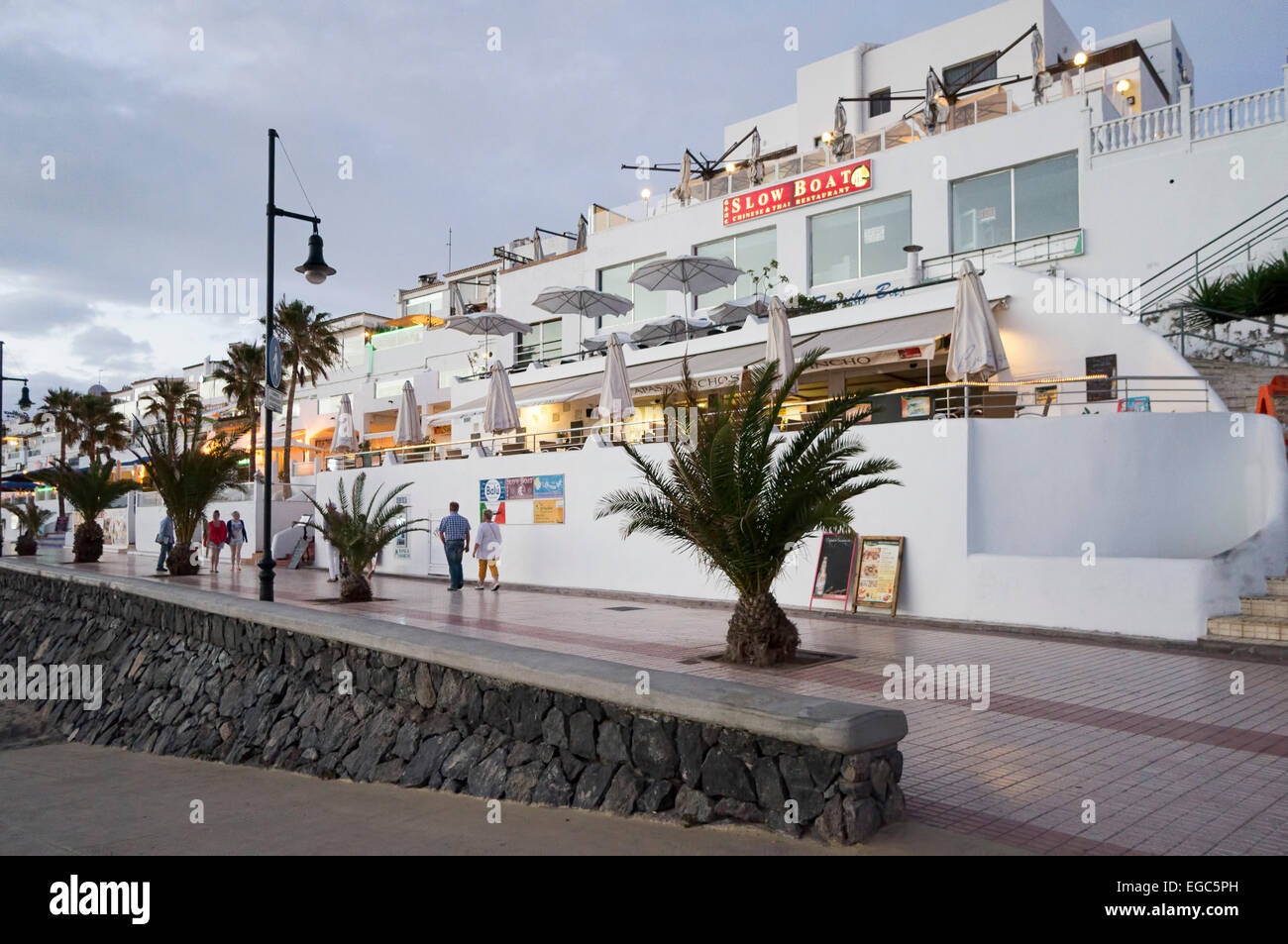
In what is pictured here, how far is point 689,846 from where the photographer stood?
4.68 meters

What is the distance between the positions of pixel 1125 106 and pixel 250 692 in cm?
2329

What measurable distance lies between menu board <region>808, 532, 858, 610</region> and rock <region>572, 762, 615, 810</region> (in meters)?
8.44

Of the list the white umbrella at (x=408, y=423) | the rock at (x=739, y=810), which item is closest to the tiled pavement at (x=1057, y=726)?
the rock at (x=739, y=810)

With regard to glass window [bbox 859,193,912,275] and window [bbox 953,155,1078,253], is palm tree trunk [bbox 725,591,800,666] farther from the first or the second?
glass window [bbox 859,193,912,275]

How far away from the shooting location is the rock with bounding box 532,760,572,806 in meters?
5.82

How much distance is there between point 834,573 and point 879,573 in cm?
76

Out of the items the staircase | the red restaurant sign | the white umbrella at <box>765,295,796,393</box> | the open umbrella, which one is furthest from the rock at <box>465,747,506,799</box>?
the red restaurant sign

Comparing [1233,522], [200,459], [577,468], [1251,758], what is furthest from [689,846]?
[200,459]

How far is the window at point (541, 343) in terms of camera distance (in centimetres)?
3158

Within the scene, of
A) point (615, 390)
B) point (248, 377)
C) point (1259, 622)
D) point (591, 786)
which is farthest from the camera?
point (248, 377)

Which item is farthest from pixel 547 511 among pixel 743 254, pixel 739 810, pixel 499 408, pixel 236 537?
pixel 739 810

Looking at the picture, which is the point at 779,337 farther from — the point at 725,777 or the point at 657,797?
the point at 725,777

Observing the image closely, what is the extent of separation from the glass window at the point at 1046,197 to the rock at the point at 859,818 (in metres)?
19.4

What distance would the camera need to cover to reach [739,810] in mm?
4852
